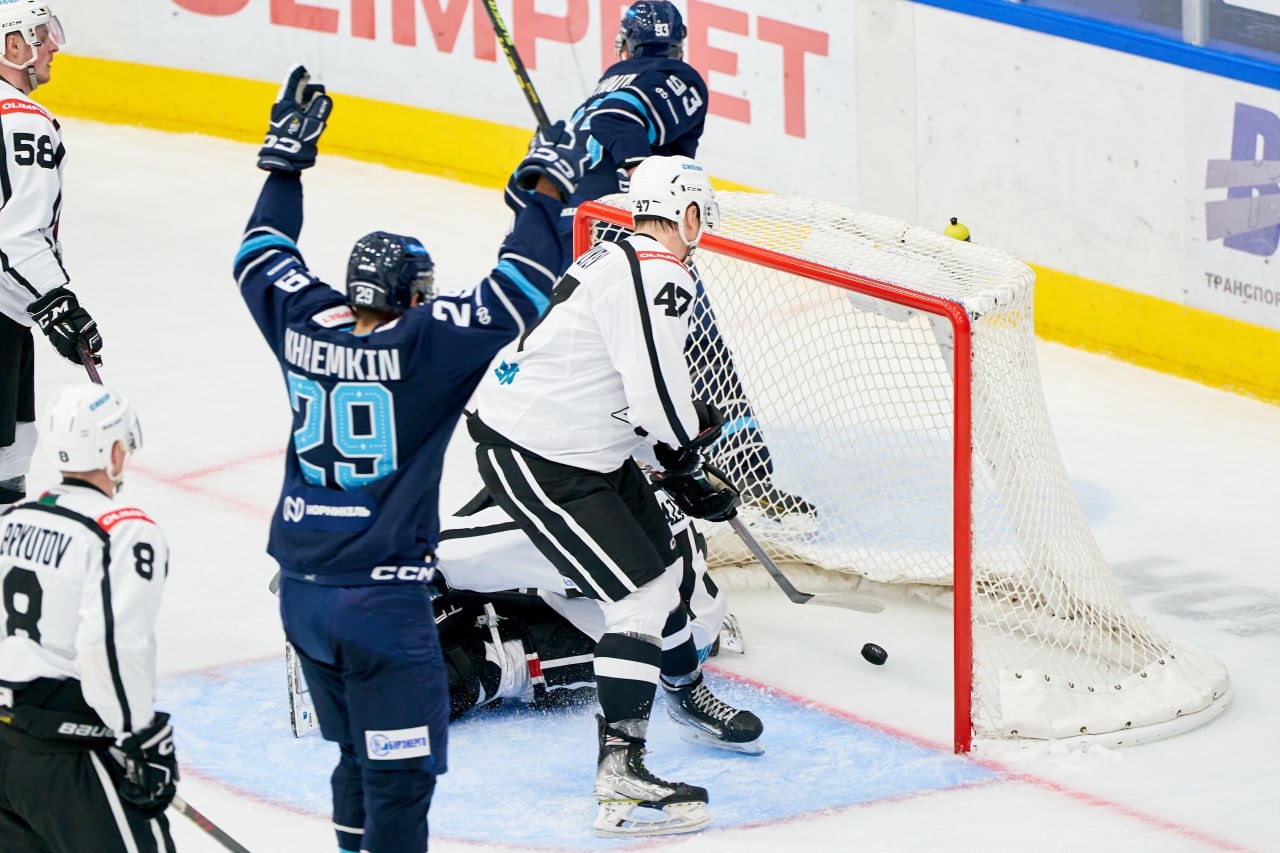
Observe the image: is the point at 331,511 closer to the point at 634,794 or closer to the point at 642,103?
the point at 634,794

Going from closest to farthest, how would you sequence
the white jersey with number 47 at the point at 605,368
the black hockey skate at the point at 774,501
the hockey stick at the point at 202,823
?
the hockey stick at the point at 202,823 < the white jersey with number 47 at the point at 605,368 < the black hockey skate at the point at 774,501

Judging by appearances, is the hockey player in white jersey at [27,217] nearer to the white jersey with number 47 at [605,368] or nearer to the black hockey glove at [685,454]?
the white jersey with number 47 at [605,368]

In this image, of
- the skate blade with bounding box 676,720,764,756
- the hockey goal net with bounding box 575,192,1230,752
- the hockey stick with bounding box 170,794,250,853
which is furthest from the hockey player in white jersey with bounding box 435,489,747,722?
the hockey stick with bounding box 170,794,250,853

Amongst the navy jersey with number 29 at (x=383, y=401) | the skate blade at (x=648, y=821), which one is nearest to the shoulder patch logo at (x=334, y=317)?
the navy jersey with number 29 at (x=383, y=401)

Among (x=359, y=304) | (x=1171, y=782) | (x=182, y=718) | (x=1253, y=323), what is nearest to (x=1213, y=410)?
(x=1253, y=323)

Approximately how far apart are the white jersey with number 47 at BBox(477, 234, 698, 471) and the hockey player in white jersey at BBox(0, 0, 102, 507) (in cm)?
115

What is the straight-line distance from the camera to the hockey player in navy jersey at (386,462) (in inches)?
135

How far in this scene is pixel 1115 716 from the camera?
4.65m

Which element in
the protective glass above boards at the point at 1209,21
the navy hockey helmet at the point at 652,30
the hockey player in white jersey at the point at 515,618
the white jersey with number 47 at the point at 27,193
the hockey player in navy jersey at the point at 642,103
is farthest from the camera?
the protective glass above boards at the point at 1209,21

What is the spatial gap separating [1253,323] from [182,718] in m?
3.82

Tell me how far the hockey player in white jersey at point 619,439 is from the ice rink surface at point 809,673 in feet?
0.67

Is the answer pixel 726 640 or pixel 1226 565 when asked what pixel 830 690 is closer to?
pixel 726 640

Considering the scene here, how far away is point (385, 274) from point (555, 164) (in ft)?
1.08

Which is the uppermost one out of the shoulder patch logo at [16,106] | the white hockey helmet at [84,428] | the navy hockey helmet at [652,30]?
the navy hockey helmet at [652,30]
